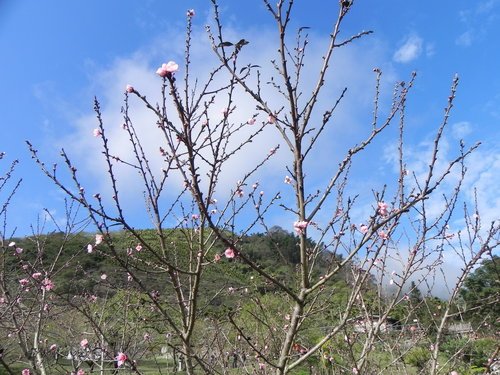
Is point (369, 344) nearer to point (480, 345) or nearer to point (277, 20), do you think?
point (277, 20)

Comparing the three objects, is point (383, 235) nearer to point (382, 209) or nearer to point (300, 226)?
point (382, 209)

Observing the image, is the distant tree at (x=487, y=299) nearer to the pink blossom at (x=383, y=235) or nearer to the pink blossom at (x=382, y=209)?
the pink blossom at (x=383, y=235)

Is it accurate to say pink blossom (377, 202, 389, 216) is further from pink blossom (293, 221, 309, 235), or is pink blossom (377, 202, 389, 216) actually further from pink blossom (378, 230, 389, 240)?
pink blossom (378, 230, 389, 240)

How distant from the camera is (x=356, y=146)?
238 centimetres

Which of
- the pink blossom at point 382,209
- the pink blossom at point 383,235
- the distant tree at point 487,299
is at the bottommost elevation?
the distant tree at point 487,299

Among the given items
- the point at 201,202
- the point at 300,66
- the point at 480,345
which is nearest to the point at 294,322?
the point at 201,202

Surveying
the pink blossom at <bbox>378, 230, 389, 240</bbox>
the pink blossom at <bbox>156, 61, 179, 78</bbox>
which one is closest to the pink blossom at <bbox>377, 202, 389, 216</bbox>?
the pink blossom at <bbox>378, 230, 389, 240</bbox>

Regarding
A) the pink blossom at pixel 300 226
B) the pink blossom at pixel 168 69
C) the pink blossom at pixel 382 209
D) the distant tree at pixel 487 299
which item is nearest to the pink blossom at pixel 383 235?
the pink blossom at pixel 382 209

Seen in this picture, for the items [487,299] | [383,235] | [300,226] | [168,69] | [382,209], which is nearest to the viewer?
[168,69]

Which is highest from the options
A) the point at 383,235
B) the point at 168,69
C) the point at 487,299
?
the point at 168,69

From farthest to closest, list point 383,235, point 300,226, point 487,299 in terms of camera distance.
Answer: point 487,299
point 383,235
point 300,226

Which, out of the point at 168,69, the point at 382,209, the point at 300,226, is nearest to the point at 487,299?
the point at 382,209

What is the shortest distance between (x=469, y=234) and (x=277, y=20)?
2812mm

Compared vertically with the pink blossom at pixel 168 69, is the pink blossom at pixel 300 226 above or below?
below
